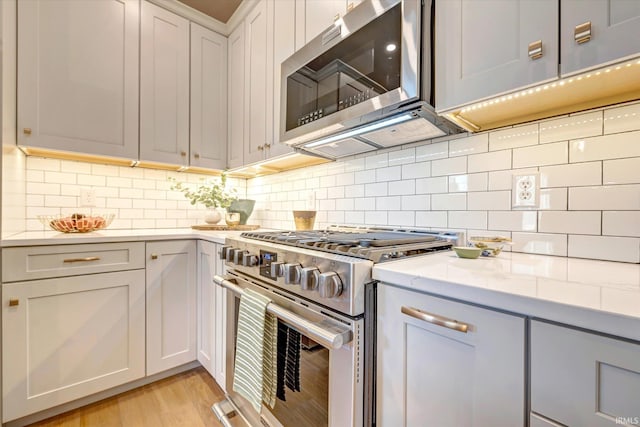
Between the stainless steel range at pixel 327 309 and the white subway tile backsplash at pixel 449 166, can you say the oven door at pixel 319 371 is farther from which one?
the white subway tile backsplash at pixel 449 166

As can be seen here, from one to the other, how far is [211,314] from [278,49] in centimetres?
168

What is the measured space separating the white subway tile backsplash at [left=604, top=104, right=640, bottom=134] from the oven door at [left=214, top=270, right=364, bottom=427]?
992mm

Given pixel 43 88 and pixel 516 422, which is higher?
pixel 43 88

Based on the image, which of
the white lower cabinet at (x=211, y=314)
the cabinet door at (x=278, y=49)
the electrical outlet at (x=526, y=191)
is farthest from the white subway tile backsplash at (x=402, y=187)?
the white lower cabinet at (x=211, y=314)

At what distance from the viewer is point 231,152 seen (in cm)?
220

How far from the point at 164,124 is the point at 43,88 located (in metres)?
0.62

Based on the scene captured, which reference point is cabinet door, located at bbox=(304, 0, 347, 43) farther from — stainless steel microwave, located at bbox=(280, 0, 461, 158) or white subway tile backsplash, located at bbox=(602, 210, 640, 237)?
white subway tile backsplash, located at bbox=(602, 210, 640, 237)

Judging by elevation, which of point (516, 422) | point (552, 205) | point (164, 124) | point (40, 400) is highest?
point (164, 124)

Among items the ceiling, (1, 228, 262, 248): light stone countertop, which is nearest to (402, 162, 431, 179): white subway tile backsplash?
(1, 228, 262, 248): light stone countertop

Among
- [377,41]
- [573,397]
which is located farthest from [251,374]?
[377,41]

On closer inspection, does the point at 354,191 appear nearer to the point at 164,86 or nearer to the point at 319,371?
the point at 319,371

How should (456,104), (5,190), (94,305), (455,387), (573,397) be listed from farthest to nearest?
(94,305) < (5,190) < (456,104) < (455,387) < (573,397)

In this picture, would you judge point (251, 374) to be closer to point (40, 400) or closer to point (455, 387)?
point (455, 387)

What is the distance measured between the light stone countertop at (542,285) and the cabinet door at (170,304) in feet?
4.80
